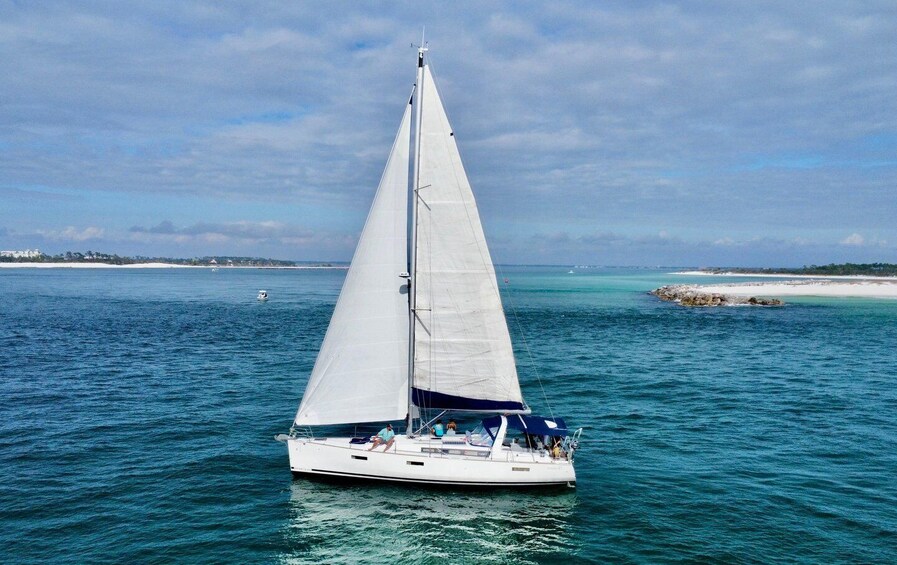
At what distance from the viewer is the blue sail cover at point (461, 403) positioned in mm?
25188

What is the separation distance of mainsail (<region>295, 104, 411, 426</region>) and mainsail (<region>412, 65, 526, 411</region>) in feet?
2.78

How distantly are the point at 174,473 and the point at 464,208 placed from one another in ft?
55.5

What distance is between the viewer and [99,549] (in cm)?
1923

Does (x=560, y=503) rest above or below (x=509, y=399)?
below

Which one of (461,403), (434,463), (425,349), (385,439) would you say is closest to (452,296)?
(425,349)

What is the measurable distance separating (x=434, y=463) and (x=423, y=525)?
2709 mm

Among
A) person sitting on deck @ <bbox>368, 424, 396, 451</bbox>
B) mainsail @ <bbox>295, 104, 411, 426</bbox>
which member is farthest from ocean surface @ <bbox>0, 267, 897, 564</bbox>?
mainsail @ <bbox>295, 104, 411, 426</bbox>

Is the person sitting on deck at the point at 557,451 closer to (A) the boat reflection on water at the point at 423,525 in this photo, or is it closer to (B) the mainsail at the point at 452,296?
(A) the boat reflection on water at the point at 423,525

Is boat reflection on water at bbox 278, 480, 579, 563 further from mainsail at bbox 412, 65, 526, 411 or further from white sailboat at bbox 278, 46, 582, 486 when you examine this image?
mainsail at bbox 412, 65, 526, 411

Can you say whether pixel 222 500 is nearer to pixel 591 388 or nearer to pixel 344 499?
pixel 344 499

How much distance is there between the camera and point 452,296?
2444 centimetres

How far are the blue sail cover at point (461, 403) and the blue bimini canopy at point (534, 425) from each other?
449 mm

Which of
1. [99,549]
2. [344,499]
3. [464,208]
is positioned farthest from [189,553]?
[464,208]

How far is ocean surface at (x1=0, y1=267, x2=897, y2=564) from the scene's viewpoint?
19891 millimetres
